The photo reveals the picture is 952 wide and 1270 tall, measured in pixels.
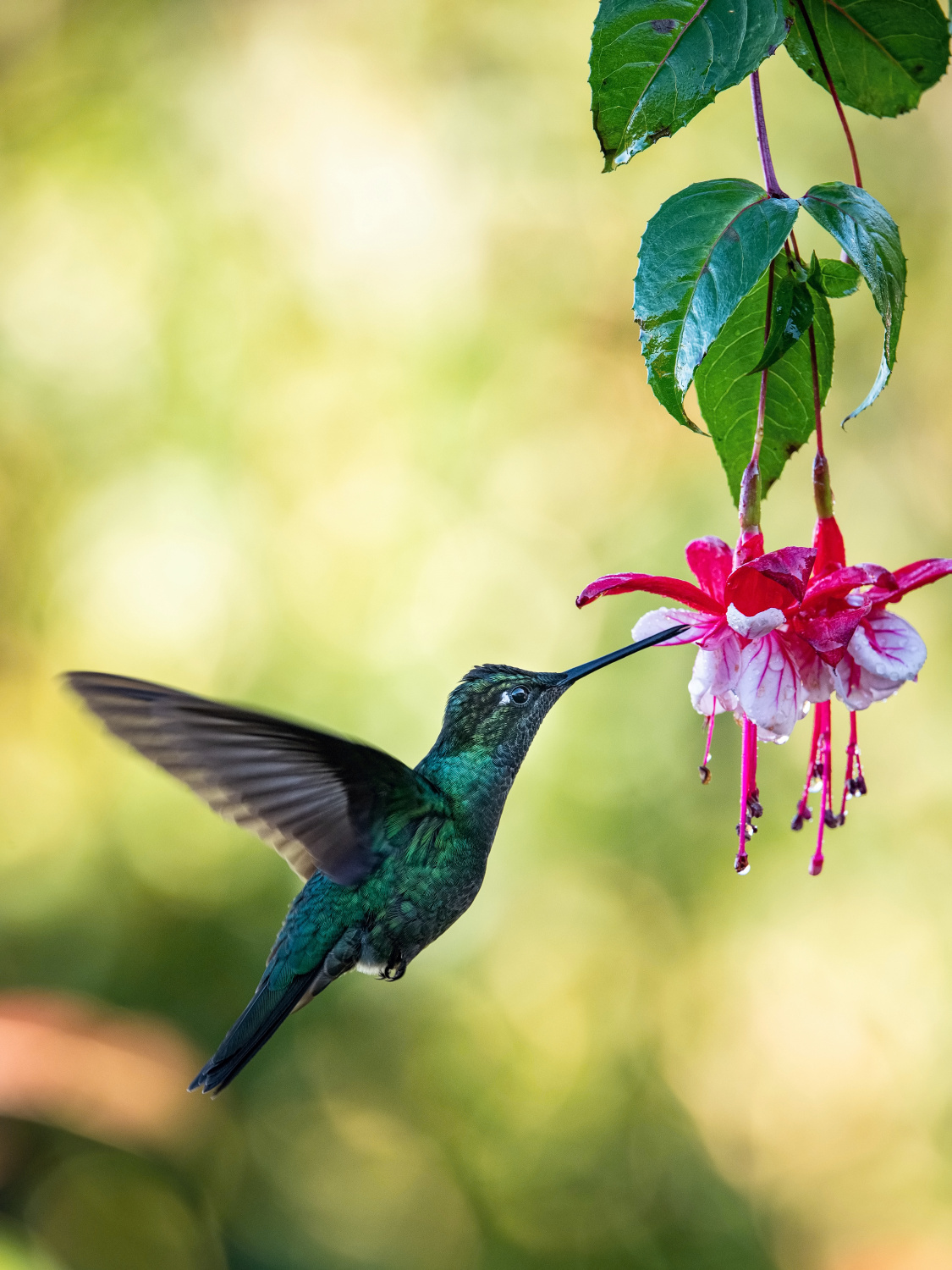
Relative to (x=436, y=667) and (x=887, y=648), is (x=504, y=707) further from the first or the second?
(x=436, y=667)

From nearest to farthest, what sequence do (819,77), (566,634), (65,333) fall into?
(819,77) < (566,634) < (65,333)

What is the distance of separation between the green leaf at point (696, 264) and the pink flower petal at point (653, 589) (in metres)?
0.09

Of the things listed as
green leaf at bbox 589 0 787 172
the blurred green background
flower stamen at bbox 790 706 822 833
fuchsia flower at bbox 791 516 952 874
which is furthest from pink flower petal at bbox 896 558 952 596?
the blurred green background

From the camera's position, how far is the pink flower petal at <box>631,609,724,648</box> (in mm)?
630

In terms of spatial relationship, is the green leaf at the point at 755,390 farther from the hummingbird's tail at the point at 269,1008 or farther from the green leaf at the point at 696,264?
the hummingbird's tail at the point at 269,1008

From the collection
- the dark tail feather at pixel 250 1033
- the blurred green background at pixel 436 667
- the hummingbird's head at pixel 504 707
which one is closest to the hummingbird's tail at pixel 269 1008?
the dark tail feather at pixel 250 1033

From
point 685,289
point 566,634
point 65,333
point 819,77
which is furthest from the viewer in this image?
point 65,333

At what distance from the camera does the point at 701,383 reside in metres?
0.69

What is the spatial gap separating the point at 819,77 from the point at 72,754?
1.86m

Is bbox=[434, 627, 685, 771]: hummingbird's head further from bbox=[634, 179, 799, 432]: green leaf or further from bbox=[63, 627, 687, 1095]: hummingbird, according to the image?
bbox=[634, 179, 799, 432]: green leaf

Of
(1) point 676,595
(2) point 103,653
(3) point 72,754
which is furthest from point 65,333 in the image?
(1) point 676,595

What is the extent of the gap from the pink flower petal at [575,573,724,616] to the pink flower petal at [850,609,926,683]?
A: 0.07 metres

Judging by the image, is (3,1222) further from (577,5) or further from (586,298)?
(577,5)

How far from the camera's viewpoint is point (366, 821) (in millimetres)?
838
